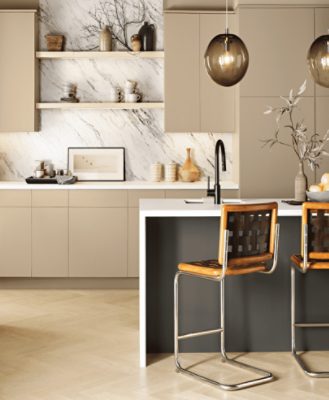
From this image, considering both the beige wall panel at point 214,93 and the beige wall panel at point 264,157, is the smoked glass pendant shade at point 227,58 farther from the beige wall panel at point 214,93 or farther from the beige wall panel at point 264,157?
the beige wall panel at point 214,93

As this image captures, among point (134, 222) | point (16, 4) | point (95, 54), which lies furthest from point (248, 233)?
point (16, 4)

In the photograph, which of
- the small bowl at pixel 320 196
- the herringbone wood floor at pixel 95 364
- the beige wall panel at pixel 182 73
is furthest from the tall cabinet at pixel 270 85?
the small bowl at pixel 320 196

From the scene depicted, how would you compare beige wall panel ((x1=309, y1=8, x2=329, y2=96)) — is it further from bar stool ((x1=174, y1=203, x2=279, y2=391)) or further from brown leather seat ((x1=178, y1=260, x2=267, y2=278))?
brown leather seat ((x1=178, y1=260, x2=267, y2=278))

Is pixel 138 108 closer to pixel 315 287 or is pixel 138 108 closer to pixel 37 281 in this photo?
pixel 37 281

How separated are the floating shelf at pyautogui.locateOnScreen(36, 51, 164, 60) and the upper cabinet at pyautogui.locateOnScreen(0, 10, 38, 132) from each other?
0.51ft

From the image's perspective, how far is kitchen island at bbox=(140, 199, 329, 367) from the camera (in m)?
4.71

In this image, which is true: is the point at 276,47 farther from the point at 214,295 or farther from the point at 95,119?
the point at 214,295

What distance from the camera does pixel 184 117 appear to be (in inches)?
280

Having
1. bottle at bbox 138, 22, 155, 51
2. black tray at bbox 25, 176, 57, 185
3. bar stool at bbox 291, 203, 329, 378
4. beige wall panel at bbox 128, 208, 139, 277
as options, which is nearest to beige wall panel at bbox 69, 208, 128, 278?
beige wall panel at bbox 128, 208, 139, 277

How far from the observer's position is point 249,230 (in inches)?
165

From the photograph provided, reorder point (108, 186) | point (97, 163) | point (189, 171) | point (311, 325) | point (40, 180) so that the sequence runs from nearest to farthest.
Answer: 1. point (311, 325)
2. point (108, 186)
3. point (40, 180)
4. point (189, 171)
5. point (97, 163)

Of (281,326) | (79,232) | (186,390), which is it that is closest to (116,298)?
(79,232)

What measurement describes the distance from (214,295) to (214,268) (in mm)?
647

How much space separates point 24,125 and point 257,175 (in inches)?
87.6
